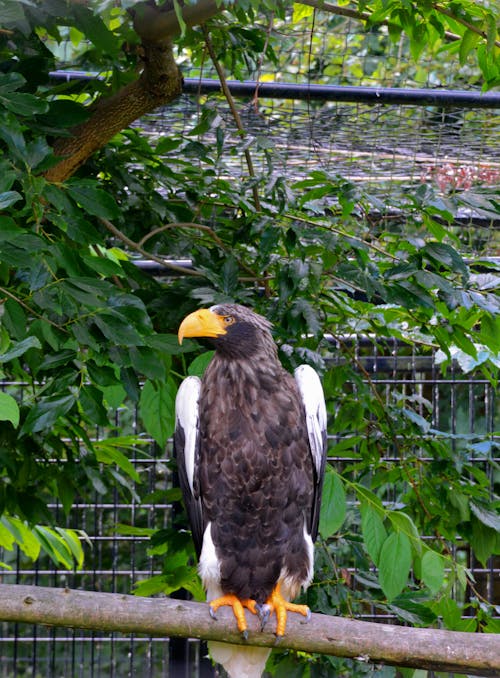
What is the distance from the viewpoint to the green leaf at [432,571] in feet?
7.86

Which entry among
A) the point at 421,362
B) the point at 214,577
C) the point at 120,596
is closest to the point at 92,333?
the point at 120,596

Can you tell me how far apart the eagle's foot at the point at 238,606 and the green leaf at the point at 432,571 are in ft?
1.65

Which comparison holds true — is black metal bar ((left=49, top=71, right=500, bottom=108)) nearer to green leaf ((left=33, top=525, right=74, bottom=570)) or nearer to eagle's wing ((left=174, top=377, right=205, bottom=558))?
eagle's wing ((left=174, top=377, right=205, bottom=558))

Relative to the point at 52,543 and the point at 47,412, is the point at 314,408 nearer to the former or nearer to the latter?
the point at 47,412

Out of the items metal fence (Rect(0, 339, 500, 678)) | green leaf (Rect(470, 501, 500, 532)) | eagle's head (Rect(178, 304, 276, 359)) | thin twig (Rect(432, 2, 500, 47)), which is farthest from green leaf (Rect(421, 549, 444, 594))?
thin twig (Rect(432, 2, 500, 47))

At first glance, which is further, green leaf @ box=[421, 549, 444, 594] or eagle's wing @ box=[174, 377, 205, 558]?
eagle's wing @ box=[174, 377, 205, 558]

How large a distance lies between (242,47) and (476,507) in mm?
1539

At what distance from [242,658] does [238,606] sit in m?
0.46

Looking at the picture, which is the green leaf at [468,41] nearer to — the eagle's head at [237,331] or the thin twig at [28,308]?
the eagle's head at [237,331]

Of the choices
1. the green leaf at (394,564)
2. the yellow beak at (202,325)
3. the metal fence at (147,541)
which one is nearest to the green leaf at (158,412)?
the yellow beak at (202,325)

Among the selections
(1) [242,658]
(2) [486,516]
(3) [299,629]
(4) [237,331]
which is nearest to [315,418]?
(4) [237,331]

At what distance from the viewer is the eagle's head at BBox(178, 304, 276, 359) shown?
105 inches

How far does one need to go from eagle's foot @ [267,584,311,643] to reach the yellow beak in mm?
775

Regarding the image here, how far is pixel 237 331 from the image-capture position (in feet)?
9.06
